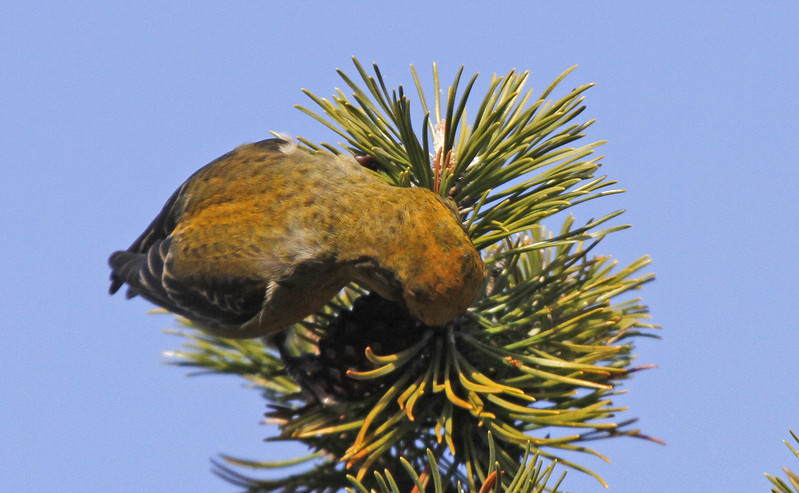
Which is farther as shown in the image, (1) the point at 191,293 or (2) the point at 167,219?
(2) the point at 167,219

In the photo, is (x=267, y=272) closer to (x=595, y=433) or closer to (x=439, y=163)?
(x=439, y=163)

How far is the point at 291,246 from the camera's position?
8.41 feet

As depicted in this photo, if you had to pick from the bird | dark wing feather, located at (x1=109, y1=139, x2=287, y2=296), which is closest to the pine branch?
the bird

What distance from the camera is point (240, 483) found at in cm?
248

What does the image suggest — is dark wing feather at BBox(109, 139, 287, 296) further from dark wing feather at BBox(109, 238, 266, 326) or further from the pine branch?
the pine branch

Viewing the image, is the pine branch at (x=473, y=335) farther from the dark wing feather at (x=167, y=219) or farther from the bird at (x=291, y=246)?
the dark wing feather at (x=167, y=219)

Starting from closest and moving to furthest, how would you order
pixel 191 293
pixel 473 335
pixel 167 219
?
pixel 473 335
pixel 191 293
pixel 167 219

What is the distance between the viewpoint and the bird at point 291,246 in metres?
2.11

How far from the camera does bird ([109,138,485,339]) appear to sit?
211 cm

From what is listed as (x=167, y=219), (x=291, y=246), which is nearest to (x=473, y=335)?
(x=291, y=246)

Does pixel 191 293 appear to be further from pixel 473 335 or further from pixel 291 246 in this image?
pixel 473 335

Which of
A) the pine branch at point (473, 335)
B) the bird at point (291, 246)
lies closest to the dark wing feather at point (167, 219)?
the bird at point (291, 246)

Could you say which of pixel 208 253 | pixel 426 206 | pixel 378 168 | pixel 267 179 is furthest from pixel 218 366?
pixel 426 206

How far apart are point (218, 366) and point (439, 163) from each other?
111 cm
